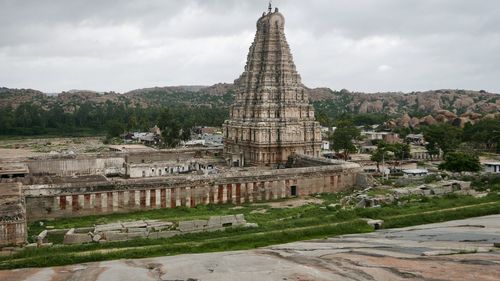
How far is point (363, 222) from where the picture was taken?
2497 centimetres

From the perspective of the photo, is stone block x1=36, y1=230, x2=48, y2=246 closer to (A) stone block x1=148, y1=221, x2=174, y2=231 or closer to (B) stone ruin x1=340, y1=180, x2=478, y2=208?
(A) stone block x1=148, y1=221, x2=174, y2=231

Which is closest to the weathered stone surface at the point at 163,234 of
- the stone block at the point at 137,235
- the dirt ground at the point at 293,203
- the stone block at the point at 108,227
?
the stone block at the point at 137,235

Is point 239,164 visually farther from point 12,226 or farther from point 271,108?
point 12,226

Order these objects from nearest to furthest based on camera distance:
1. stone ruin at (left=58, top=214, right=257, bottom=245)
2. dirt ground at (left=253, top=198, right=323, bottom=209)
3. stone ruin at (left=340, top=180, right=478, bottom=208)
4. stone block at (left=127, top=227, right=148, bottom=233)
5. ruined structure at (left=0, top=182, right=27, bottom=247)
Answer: ruined structure at (left=0, top=182, right=27, bottom=247), stone ruin at (left=58, top=214, right=257, bottom=245), stone block at (left=127, top=227, right=148, bottom=233), stone ruin at (left=340, top=180, right=478, bottom=208), dirt ground at (left=253, top=198, right=323, bottom=209)

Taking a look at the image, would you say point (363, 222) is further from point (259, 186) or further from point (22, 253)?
point (22, 253)

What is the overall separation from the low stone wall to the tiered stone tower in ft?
24.3

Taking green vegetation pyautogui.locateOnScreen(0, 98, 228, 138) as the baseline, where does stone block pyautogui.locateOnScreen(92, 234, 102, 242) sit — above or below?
below

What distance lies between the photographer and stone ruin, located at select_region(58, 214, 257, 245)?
22.9 metres

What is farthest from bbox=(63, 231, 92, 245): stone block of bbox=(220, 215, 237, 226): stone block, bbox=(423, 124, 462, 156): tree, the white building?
bbox=(423, 124, 462, 156): tree

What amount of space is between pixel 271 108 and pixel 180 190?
1488 cm

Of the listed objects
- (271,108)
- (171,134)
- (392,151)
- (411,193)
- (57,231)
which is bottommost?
(57,231)

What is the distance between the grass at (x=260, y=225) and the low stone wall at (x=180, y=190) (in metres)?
0.91

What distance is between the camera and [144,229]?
23.9 meters

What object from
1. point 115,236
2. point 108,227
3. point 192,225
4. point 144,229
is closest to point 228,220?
point 192,225
